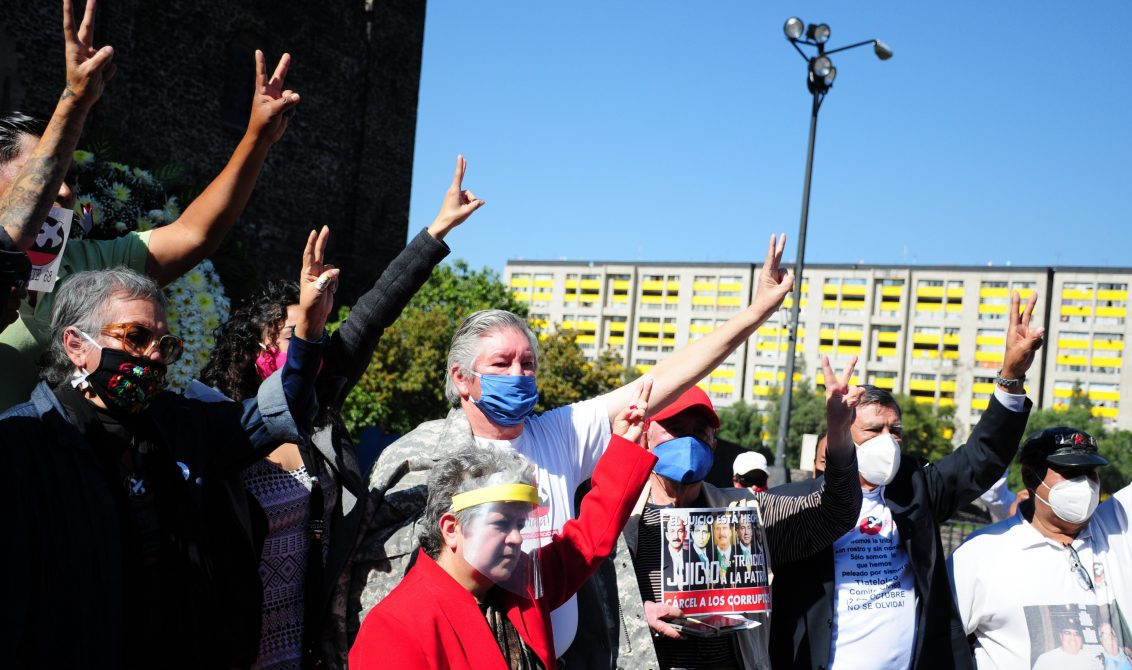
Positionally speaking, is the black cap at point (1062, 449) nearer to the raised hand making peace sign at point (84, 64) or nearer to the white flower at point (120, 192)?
the raised hand making peace sign at point (84, 64)

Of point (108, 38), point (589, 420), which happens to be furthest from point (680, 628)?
point (108, 38)

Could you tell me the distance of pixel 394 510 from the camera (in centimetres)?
358

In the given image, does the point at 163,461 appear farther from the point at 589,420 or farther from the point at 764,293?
the point at 764,293

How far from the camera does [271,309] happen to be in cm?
407

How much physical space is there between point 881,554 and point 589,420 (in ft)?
5.84


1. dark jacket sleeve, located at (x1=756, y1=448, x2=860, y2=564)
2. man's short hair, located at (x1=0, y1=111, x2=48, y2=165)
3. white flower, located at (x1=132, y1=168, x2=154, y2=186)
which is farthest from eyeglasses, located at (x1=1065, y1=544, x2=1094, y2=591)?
white flower, located at (x1=132, y1=168, x2=154, y2=186)

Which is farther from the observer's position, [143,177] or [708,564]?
[143,177]

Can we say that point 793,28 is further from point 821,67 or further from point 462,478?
point 462,478

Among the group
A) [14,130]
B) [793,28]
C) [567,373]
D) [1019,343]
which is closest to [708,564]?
[1019,343]

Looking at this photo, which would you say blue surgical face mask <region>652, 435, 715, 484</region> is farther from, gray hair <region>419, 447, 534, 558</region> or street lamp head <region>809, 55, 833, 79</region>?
street lamp head <region>809, 55, 833, 79</region>

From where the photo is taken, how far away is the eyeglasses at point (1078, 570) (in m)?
4.85

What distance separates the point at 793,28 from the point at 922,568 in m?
13.2

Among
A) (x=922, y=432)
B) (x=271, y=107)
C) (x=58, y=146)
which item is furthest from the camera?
(x=922, y=432)

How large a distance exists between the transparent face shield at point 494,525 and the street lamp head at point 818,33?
49.5ft
